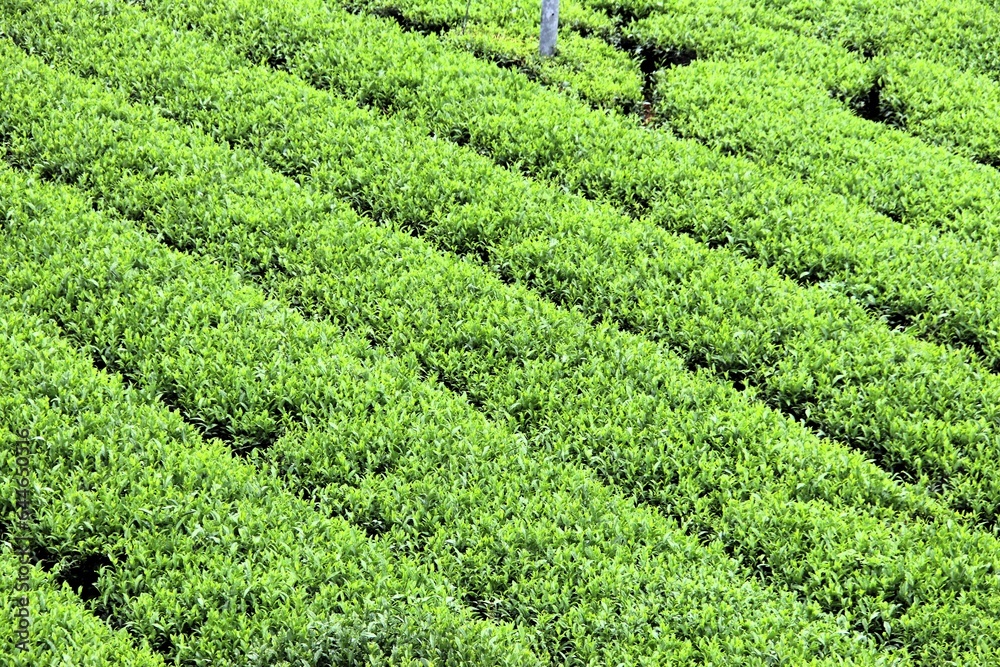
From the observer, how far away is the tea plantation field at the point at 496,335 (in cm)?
490

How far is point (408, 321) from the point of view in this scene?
21.0ft

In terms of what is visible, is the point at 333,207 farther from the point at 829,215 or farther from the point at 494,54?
the point at 829,215

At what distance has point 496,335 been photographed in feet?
20.7

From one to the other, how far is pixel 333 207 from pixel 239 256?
77 cm

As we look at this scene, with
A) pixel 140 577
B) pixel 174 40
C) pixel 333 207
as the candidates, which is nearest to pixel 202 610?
pixel 140 577
